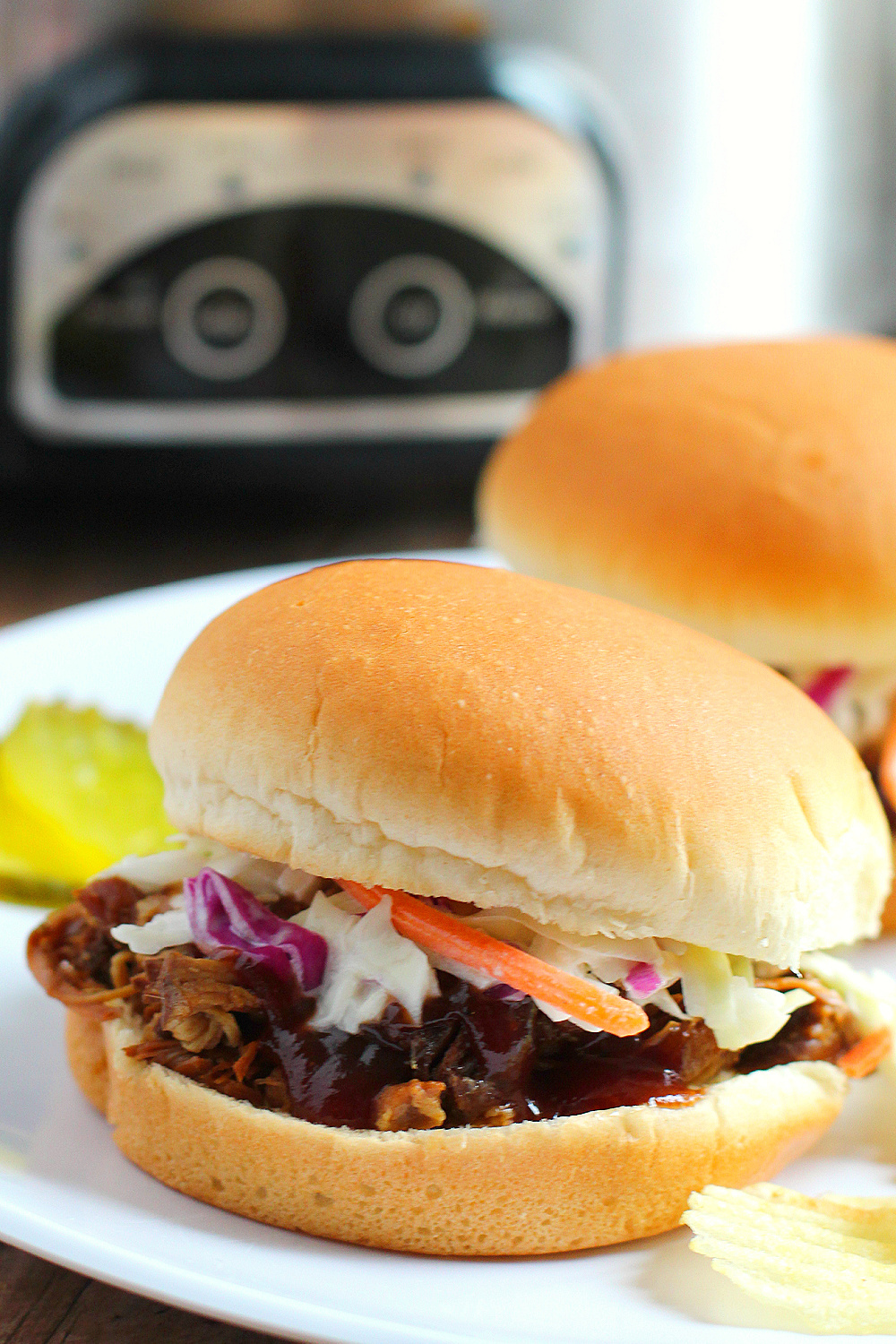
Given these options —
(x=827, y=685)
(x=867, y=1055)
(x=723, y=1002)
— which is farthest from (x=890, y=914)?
(x=723, y=1002)

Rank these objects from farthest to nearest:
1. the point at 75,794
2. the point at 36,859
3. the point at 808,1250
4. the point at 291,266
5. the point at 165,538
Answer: the point at 165,538, the point at 291,266, the point at 75,794, the point at 36,859, the point at 808,1250

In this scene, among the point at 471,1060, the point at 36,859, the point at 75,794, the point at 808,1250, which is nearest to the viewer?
the point at 808,1250

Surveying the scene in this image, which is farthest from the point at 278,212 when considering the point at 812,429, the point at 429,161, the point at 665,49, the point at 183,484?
the point at 812,429

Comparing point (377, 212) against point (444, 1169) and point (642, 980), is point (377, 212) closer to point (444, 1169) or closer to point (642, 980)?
point (642, 980)

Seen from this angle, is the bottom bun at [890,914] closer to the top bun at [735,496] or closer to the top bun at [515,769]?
the top bun at [735,496]

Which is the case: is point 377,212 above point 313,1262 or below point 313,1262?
above

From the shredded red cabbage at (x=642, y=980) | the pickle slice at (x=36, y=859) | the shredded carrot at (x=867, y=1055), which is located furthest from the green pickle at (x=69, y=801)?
the shredded carrot at (x=867, y=1055)
